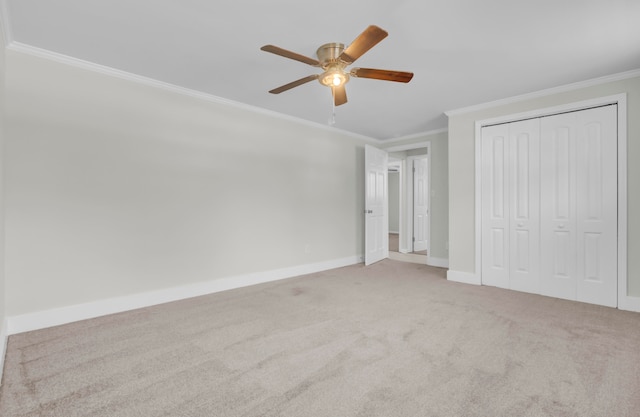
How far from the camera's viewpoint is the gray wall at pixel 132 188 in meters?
2.61

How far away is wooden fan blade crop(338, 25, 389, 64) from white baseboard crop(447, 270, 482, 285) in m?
3.39

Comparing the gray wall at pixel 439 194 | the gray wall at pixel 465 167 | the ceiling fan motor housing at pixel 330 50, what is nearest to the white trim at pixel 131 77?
the ceiling fan motor housing at pixel 330 50

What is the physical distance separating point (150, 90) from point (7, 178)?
1499 millimetres

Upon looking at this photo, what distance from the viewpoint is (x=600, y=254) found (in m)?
3.31

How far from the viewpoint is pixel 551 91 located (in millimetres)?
3570

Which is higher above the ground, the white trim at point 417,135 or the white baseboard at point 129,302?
the white trim at point 417,135

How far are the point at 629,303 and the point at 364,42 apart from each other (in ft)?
12.4

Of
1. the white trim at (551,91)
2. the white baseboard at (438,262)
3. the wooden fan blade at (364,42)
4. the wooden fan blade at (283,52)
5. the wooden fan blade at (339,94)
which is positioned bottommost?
the white baseboard at (438,262)

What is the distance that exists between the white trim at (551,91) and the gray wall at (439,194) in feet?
3.75

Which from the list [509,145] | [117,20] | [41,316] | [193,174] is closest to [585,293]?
[509,145]

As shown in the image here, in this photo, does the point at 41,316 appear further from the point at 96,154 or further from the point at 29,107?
the point at 29,107

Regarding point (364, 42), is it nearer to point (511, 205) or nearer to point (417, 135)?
point (511, 205)

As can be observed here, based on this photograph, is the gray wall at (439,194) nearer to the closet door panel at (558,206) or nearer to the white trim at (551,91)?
the white trim at (551,91)

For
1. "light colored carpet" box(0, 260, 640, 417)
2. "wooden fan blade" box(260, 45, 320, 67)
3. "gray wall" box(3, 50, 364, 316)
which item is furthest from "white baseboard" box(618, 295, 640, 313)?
"wooden fan blade" box(260, 45, 320, 67)
